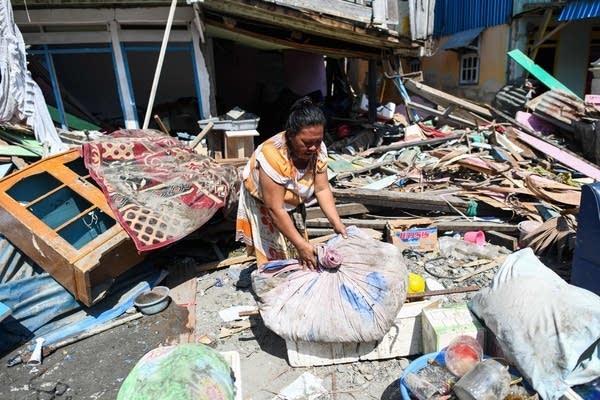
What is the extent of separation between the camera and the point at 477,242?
186 inches

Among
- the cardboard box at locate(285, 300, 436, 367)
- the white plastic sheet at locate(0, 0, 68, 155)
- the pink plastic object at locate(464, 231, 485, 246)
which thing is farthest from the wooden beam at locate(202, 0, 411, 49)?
the cardboard box at locate(285, 300, 436, 367)

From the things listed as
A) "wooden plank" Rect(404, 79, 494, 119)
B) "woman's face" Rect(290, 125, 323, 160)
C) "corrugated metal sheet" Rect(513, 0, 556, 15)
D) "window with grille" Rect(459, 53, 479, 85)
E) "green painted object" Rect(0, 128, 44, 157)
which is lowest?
"green painted object" Rect(0, 128, 44, 157)

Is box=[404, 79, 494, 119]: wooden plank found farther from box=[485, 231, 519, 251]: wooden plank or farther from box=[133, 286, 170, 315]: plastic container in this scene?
box=[133, 286, 170, 315]: plastic container

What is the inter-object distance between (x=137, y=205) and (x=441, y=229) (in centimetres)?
347

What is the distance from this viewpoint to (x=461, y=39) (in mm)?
14039

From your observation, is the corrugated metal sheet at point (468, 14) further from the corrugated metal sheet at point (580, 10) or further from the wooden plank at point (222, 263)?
the wooden plank at point (222, 263)

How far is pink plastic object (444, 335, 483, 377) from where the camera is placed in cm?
218

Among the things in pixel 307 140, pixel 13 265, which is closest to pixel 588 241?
pixel 307 140

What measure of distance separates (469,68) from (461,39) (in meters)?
1.05

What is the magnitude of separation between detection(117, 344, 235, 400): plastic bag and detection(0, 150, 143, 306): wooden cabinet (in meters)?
1.62

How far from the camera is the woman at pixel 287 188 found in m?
2.77

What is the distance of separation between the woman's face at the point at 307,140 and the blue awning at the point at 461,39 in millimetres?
13076

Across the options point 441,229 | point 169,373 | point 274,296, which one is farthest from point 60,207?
point 441,229

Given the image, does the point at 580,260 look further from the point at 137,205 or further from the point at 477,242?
the point at 137,205
